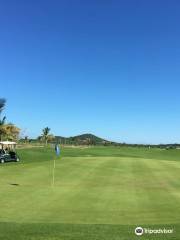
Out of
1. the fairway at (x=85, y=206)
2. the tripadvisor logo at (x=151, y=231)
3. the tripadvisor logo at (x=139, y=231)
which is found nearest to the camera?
the tripadvisor logo at (x=139, y=231)

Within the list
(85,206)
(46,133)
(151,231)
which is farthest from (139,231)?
(46,133)

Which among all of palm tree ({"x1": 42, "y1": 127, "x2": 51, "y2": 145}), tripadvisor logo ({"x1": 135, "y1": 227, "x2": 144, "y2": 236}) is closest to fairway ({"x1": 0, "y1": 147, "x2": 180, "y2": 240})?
tripadvisor logo ({"x1": 135, "y1": 227, "x2": 144, "y2": 236})

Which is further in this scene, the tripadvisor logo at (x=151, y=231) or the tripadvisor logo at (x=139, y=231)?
the tripadvisor logo at (x=151, y=231)

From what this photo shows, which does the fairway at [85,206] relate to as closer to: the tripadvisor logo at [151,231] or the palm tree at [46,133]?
the tripadvisor logo at [151,231]

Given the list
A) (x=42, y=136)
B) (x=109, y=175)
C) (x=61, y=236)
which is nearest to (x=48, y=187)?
(x=109, y=175)

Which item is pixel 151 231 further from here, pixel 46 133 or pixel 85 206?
pixel 46 133

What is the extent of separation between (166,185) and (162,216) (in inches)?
419

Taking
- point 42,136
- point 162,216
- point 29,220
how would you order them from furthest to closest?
point 42,136 < point 162,216 < point 29,220

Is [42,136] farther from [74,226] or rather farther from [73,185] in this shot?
[74,226]

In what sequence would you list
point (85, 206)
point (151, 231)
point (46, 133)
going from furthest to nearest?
1. point (46, 133)
2. point (85, 206)
3. point (151, 231)

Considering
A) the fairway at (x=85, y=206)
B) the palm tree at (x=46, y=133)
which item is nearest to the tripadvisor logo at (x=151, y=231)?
the fairway at (x=85, y=206)

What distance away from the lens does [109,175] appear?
3362 cm

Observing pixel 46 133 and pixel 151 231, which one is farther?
pixel 46 133

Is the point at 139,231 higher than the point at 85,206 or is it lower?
lower
